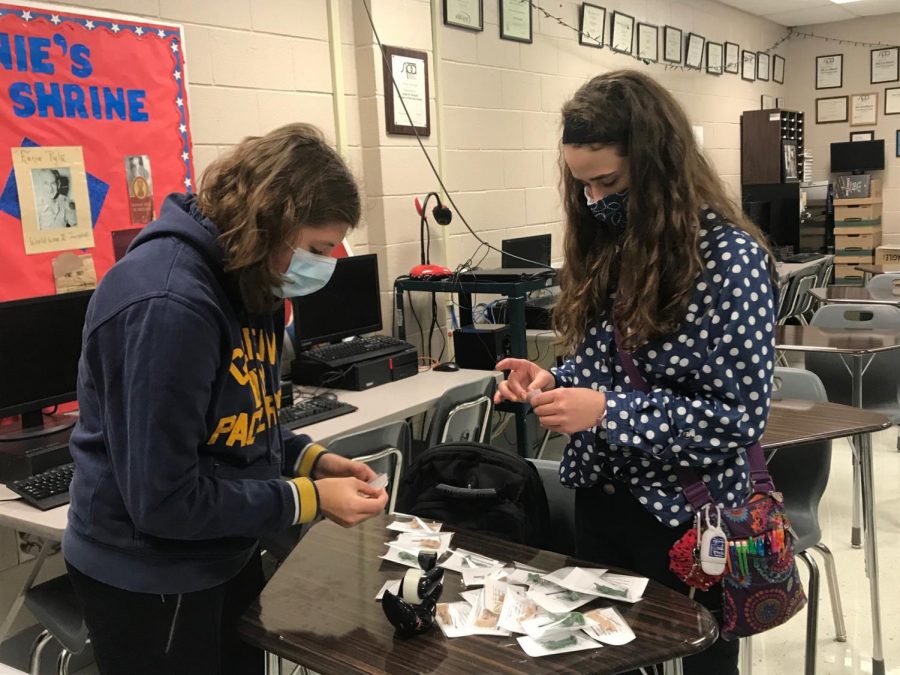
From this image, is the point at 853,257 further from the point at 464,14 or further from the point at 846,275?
the point at 464,14

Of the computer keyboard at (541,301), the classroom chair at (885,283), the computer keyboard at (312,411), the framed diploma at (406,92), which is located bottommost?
the computer keyboard at (312,411)

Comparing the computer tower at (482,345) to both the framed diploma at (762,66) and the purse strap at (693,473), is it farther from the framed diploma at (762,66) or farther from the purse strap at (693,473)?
the framed diploma at (762,66)

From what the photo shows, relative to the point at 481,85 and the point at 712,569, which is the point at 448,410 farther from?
the point at 481,85

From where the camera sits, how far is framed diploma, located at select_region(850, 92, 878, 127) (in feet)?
26.5

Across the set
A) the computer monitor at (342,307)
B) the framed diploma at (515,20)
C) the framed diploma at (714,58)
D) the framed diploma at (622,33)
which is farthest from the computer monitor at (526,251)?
the framed diploma at (714,58)

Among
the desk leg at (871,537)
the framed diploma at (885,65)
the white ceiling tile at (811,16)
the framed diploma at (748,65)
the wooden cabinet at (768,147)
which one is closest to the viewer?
the desk leg at (871,537)

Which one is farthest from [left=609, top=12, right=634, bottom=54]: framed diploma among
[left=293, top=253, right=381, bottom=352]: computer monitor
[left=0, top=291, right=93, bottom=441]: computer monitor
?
[left=0, top=291, right=93, bottom=441]: computer monitor

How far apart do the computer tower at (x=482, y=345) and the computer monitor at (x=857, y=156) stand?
6147 millimetres

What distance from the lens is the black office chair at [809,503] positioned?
214 cm

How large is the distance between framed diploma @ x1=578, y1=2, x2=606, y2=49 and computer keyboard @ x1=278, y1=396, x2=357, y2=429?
11.1 feet

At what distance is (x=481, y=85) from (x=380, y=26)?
891 mm

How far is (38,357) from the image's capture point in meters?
2.24

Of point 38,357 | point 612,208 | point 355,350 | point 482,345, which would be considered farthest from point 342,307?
point 612,208

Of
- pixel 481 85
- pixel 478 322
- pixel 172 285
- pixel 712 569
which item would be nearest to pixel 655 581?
pixel 712 569
